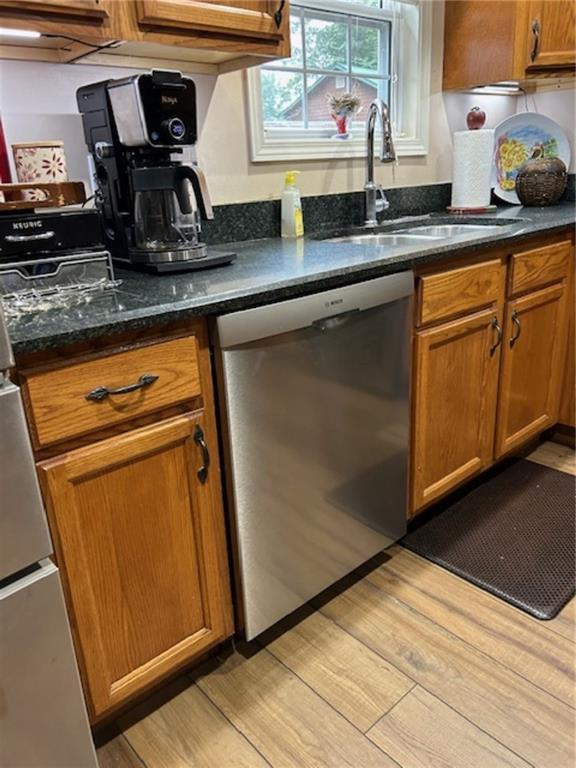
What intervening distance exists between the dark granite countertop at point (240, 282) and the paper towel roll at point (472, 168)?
58 centimetres

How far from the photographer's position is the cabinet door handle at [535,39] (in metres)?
2.23

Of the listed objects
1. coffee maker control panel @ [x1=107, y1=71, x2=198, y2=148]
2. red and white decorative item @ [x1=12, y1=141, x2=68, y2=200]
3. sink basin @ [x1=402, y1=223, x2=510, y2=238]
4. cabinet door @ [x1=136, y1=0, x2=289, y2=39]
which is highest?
cabinet door @ [x1=136, y1=0, x2=289, y2=39]

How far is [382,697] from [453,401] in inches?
34.3

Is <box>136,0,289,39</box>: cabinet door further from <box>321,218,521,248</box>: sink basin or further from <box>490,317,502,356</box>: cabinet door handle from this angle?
<box>490,317,502,356</box>: cabinet door handle

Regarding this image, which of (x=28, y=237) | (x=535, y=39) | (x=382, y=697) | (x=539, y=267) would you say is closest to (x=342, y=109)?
(x=535, y=39)

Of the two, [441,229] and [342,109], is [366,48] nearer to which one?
[342,109]

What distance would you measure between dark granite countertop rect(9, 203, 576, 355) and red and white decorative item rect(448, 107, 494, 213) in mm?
577

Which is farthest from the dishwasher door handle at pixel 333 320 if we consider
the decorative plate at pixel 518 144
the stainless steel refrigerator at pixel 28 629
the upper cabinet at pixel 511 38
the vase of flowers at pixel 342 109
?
the decorative plate at pixel 518 144

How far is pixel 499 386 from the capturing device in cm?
201

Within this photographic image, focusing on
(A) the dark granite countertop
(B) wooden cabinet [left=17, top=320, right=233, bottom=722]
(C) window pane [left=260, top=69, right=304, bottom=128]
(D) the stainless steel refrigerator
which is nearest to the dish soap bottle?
(A) the dark granite countertop

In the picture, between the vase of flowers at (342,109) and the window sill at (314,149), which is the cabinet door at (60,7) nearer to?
the window sill at (314,149)

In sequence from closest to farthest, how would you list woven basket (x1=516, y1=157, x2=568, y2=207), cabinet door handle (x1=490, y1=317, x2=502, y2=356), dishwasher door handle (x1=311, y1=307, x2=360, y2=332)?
1. dishwasher door handle (x1=311, y1=307, x2=360, y2=332)
2. cabinet door handle (x1=490, y1=317, x2=502, y2=356)
3. woven basket (x1=516, y1=157, x2=568, y2=207)

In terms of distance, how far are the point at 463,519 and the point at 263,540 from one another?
91 centimetres

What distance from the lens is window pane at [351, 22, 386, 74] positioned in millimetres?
2271
